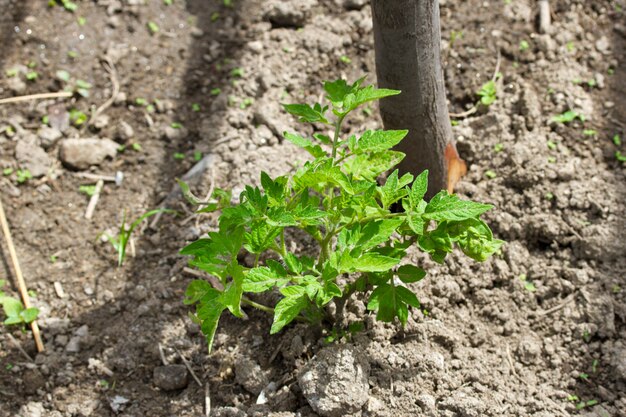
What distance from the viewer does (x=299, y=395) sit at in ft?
8.48

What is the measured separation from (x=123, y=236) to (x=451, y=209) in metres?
1.57

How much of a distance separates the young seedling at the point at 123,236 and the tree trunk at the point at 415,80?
1.11 meters

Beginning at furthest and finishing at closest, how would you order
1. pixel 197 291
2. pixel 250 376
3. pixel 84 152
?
pixel 84 152, pixel 250 376, pixel 197 291

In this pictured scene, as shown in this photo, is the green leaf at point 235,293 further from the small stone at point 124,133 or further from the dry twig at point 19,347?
the small stone at point 124,133

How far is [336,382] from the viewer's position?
2475 millimetres

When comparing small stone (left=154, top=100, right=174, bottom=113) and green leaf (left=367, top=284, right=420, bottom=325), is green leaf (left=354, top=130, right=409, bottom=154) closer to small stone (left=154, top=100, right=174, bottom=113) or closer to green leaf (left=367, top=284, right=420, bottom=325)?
green leaf (left=367, top=284, right=420, bottom=325)

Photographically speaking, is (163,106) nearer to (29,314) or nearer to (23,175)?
(23,175)

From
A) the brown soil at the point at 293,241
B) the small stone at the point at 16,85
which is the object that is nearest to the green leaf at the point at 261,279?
the brown soil at the point at 293,241

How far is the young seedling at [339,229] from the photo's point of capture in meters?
2.20

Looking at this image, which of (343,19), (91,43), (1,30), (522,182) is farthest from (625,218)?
(1,30)

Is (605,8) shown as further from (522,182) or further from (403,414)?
(403,414)

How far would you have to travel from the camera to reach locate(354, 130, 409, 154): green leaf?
2.34 metres

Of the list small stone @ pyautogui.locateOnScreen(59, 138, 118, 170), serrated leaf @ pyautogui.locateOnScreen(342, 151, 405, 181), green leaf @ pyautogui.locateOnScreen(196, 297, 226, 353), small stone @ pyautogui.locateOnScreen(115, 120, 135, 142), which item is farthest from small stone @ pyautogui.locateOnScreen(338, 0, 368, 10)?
green leaf @ pyautogui.locateOnScreen(196, 297, 226, 353)

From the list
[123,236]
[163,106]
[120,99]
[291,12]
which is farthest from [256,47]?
[123,236]
